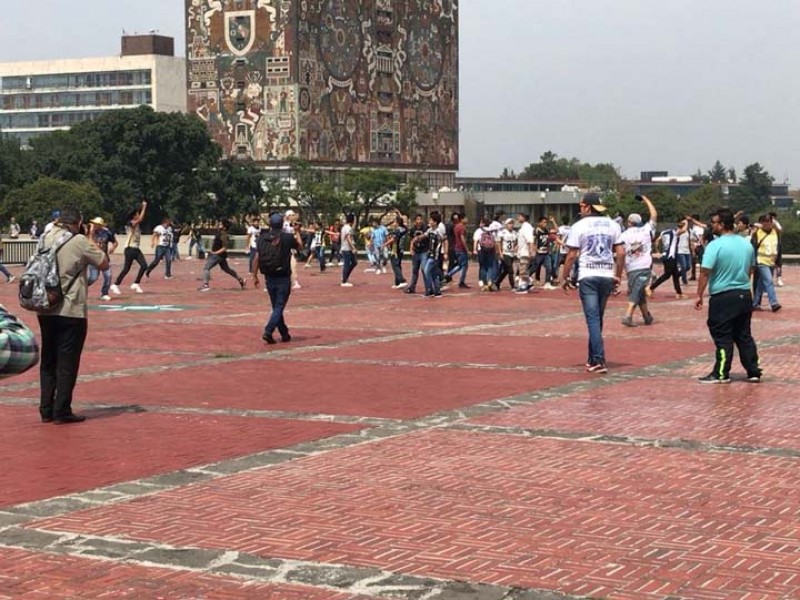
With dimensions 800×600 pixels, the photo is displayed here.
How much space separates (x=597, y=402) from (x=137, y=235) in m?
16.5

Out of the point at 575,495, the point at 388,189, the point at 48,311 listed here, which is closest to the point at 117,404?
the point at 48,311

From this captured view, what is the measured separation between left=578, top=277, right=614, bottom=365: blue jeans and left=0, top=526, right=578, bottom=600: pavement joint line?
6935 millimetres

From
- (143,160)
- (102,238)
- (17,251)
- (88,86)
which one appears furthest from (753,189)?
(102,238)

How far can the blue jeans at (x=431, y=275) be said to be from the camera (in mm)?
24109

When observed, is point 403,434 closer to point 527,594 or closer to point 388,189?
point 527,594

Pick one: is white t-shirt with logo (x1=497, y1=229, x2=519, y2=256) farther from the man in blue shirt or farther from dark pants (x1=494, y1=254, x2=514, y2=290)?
the man in blue shirt

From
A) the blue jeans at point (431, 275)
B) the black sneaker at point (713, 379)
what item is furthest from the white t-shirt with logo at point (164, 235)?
the black sneaker at point (713, 379)

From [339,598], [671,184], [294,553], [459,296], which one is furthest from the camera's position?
[671,184]

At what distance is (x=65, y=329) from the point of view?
32.0 feet

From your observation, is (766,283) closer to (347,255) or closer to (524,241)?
(524,241)

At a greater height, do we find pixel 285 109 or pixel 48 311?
pixel 285 109

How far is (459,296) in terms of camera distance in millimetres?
24719

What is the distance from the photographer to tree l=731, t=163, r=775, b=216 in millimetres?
155625

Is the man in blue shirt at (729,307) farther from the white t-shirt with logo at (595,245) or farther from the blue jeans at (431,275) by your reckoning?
the blue jeans at (431,275)
